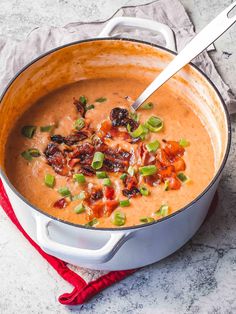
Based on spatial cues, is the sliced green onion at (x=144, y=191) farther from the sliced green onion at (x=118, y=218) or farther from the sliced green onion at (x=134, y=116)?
the sliced green onion at (x=134, y=116)

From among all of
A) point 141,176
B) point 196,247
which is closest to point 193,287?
point 196,247

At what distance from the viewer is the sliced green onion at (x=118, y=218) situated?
2211 millimetres

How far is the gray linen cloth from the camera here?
2855mm

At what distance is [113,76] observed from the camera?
275 centimetres

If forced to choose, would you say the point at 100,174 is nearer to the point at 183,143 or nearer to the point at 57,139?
the point at 57,139

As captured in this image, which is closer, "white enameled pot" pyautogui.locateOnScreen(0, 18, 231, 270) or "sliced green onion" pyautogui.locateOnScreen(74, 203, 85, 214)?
"white enameled pot" pyautogui.locateOnScreen(0, 18, 231, 270)

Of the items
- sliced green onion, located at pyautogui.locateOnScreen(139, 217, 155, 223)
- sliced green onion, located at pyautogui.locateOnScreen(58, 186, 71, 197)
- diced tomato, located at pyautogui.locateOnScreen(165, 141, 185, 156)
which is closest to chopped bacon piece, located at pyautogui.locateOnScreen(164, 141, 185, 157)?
diced tomato, located at pyautogui.locateOnScreen(165, 141, 185, 156)

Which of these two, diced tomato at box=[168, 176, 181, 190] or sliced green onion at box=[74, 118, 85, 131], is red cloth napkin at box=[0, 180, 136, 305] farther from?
sliced green onion at box=[74, 118, 85, 131]

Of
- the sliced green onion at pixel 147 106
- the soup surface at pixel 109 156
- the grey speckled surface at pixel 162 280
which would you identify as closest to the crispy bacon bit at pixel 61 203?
the soup surface at pixel 109 156

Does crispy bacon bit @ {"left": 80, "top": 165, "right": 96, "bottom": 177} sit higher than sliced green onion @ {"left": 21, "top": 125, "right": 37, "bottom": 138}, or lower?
lower

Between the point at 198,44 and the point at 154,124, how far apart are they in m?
0.36

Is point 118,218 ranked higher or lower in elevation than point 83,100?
lower

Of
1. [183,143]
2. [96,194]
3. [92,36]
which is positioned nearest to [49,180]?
[96,194]

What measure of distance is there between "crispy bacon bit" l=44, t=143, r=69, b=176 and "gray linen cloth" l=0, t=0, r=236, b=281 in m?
0.53
